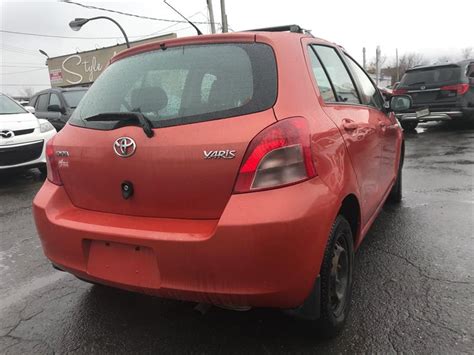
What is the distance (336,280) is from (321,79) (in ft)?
3.74

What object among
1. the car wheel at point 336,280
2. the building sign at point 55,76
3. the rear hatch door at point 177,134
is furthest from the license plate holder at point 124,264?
the building sign at point 55,76

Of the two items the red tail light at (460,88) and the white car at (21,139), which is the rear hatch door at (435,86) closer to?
the red tail light at (460,88)

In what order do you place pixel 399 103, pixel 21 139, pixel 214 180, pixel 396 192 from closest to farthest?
pixel 214 180 → pixel 399 103 → pixel 396 192 → pixel 21 139

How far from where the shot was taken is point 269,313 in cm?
252

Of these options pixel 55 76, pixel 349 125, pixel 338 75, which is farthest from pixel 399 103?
pixel 55 76

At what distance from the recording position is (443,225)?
392 cm

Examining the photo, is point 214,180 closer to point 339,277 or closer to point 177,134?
point 177,134

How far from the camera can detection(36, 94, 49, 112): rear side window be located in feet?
34.2

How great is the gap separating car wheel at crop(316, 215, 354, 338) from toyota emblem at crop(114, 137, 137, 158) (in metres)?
1.07

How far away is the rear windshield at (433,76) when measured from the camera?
9.98 metres

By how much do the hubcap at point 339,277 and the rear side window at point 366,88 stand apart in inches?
54.3

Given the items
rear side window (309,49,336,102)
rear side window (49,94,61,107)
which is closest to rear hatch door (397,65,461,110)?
rear side window (49,94,61,107)

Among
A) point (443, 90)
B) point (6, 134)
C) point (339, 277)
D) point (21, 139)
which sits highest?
point (6, 134)

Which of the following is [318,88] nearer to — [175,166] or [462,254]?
[175,166]
